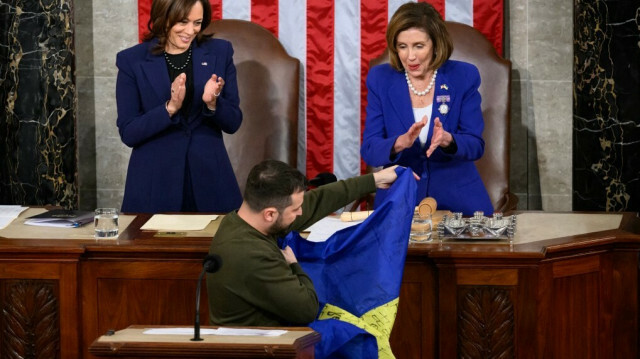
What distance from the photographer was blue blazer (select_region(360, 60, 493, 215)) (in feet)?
17.0

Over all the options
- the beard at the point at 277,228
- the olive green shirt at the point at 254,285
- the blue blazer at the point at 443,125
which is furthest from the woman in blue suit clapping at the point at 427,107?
the olive green shirt at the point at 254,285

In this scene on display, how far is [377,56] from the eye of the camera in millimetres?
6559

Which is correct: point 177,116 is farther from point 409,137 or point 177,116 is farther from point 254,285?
point 254,285

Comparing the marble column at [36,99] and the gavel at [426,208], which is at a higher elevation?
the marble column at [36,99]

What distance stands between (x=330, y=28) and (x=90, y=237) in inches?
102

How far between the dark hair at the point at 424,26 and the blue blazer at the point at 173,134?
842 mm

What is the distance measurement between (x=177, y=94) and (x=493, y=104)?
2.10 m

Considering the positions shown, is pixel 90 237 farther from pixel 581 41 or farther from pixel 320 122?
pixel 581 41

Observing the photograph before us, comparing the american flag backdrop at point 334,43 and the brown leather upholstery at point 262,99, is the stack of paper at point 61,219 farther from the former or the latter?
the american flag backdrop at point 334,43

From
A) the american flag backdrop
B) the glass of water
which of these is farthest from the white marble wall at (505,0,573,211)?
the glass of water

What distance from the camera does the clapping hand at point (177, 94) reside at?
4.94 metres

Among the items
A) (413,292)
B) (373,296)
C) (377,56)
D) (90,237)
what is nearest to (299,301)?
(373,296)

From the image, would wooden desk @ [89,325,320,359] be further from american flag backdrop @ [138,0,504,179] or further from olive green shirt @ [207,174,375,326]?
american flag backdrop @ [138,0,504,179]

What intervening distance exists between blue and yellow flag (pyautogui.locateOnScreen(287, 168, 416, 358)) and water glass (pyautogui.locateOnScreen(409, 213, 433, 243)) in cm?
32
